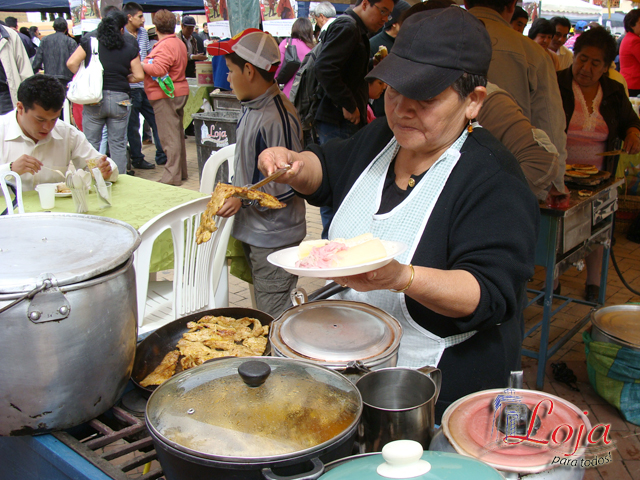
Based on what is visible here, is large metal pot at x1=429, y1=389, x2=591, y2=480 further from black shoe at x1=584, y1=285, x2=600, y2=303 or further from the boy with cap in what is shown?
black shoe at x1=584, y1=285, x2=600, y2=303

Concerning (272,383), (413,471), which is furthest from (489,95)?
(413,471)

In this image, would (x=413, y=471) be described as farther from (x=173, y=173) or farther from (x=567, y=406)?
(x=173, y=173)

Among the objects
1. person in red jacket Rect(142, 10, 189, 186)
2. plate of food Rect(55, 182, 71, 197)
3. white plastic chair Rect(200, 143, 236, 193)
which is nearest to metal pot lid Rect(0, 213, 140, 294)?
plate of food Rect(55, 182, 71, 197)

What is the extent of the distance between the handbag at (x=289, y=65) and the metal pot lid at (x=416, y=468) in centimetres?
549

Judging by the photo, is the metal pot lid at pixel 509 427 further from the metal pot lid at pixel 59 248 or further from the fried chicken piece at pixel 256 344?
the metal pot lid at pixel 59 248

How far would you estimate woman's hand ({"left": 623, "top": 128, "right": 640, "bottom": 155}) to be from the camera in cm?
432

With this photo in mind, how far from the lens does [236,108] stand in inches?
269

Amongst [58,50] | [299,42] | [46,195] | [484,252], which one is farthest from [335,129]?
[58,50]

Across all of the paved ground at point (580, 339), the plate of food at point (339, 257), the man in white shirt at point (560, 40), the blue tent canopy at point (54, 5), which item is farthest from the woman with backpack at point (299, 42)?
the blue tent canopy at point (54, 5)

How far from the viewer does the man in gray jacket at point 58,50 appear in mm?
8508

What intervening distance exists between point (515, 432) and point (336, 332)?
0.51 meters

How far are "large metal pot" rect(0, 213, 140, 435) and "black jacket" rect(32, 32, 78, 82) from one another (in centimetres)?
856

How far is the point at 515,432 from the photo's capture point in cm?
96

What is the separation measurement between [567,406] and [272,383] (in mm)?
613
